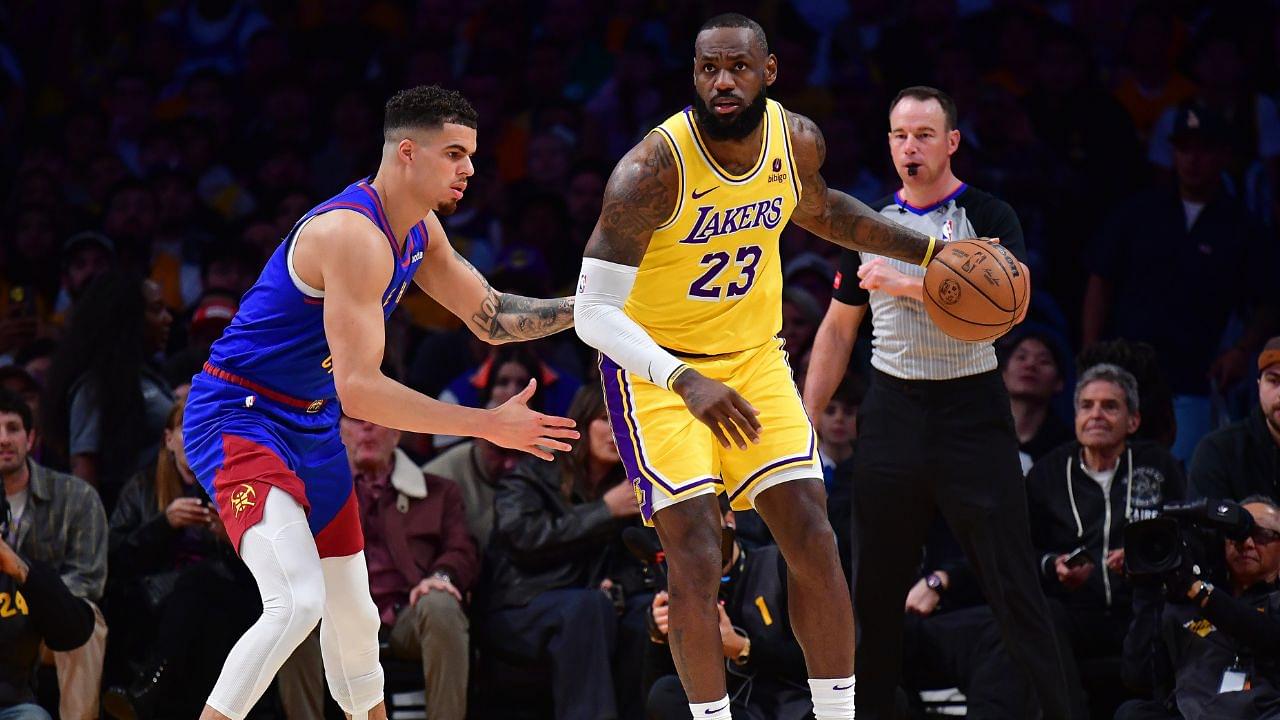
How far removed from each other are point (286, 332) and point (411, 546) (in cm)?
243

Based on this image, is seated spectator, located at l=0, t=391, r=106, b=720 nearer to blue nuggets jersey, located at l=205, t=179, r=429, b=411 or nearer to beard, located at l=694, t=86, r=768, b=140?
blue nuggets jersey, located at l=205, t=179, r=429, b=411

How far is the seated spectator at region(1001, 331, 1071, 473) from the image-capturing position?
7.38m

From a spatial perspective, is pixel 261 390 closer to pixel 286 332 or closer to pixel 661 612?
pixel 286 332

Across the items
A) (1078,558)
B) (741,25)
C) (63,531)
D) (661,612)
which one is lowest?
(661,612)

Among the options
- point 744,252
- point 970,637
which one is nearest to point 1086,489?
point 970,637

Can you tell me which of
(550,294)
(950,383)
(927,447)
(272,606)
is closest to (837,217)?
(950,383)

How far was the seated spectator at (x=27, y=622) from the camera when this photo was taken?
6109mm

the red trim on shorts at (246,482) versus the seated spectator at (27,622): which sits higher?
A: the red trim on shorts at (246,482)

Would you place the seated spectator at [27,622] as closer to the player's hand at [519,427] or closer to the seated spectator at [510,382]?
the seated spectator at [510,382]

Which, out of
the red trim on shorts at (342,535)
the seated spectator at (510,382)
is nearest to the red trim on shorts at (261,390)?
the red trim on shorts at (342,535)

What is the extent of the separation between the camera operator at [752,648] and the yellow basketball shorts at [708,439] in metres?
1.43

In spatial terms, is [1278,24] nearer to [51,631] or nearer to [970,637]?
[970,637]

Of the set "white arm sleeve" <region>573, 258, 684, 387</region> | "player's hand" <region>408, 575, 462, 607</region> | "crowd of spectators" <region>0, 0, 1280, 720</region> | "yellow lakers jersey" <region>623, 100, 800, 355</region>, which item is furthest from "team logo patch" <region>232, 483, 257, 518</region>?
"player's hand" <region>408, 575, 462, 607</region>

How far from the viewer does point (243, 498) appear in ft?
14.9
